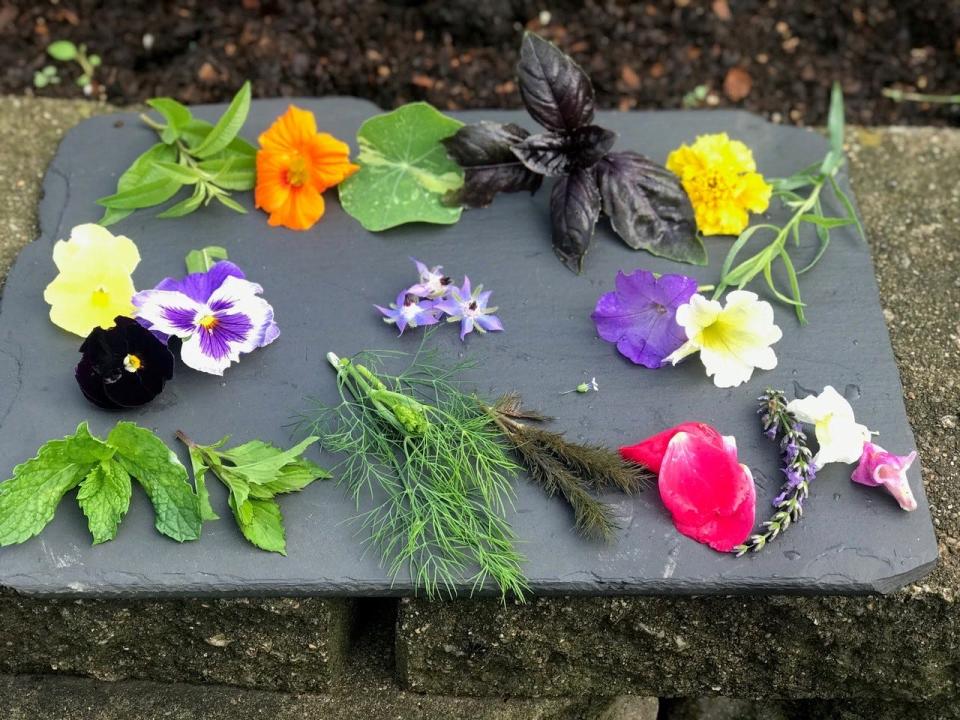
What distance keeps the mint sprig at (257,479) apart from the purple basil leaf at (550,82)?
789 millimetres

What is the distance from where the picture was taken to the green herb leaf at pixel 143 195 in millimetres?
2119

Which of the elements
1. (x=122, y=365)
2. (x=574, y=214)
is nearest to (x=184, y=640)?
(x=122, y=365)

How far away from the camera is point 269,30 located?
2873mm

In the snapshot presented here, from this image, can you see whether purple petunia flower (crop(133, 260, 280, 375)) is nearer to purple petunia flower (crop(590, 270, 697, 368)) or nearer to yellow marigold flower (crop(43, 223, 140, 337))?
yellow marigold flower (crop(43, 223, 140, 337))

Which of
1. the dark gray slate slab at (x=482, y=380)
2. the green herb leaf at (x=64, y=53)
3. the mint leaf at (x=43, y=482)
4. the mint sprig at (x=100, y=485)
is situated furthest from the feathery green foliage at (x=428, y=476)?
the green herb leaf at (x=64, y=53)

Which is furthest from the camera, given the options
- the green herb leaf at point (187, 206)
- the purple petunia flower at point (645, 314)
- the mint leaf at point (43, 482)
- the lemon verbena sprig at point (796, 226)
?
the green herb leaf at point (187, 206)

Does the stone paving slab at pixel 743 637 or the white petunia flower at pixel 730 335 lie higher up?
the white petunia flower at pixel 730 335

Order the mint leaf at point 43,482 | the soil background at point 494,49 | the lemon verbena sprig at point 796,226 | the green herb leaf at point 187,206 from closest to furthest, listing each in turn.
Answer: the mint leaf at point 43,482, the lemon verbena sprig at point 796,226, the green herb leaf at point 187,206, the soil background at point 494,49

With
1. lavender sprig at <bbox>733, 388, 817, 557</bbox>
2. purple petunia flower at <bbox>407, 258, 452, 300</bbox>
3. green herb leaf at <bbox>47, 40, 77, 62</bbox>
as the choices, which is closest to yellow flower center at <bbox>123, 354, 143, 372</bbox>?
purple petunia flower at <bbox>407, 258, 452, 300</bbox>

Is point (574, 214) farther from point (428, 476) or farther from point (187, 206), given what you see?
point (187, 206)

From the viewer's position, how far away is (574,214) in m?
2.09

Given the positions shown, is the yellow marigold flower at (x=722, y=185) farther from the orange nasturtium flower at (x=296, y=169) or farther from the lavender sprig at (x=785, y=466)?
the orange nasturtium flower at (x=296, y=169)

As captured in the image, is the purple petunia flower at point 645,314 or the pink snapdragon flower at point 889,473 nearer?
the pink snapdragon flower at point 889,473

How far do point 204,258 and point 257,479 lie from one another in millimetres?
560
